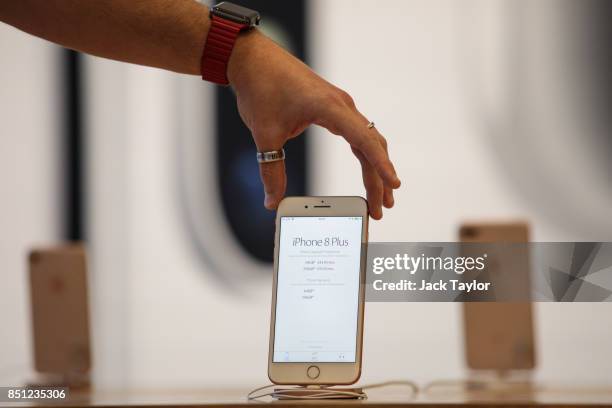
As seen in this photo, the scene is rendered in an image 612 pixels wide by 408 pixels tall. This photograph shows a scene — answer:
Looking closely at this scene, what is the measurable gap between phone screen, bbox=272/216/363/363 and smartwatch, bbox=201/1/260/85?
0.20 m

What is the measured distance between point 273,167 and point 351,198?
98 mm

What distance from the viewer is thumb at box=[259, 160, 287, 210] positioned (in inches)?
34.0

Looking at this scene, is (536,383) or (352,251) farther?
(536,383)

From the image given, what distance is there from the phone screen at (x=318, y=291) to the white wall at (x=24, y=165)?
223 cm

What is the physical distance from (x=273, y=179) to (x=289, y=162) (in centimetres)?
196

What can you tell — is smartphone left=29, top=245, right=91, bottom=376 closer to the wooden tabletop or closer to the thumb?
the wooden tabletop

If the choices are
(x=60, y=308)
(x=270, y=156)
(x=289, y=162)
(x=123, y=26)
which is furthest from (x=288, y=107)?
(x=289, y=162)

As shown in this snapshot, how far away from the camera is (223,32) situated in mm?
845

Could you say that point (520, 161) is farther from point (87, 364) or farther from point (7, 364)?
point (7, 364)

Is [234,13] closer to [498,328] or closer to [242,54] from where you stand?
[242,54]

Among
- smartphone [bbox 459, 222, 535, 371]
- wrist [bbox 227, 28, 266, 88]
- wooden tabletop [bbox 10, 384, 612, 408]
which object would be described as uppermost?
wrist [bbox 227, 28, 266, 88]

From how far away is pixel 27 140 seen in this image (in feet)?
9.70

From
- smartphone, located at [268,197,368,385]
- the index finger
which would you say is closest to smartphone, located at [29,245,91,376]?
smartphone, located at [268,197,368,385]

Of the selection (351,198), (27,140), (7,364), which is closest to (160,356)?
(7,364)
